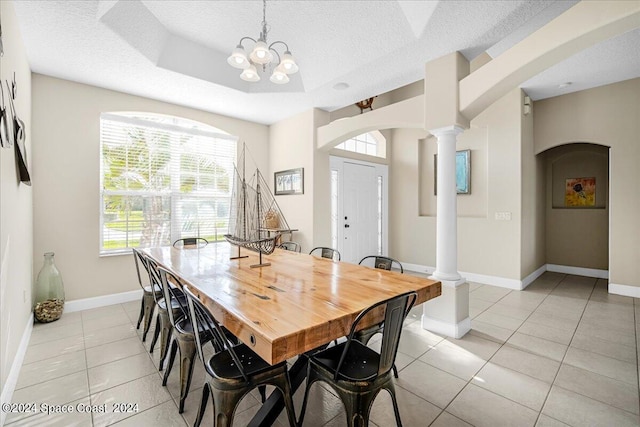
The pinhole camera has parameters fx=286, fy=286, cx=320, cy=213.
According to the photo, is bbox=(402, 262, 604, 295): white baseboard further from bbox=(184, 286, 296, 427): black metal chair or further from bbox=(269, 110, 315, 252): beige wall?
bbox=(184, 286, 296, 427): black metal chair

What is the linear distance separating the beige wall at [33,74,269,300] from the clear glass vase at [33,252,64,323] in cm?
24

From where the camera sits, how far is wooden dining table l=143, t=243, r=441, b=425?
1.17 m

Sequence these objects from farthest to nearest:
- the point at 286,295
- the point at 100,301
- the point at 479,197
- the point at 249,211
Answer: the point at 479,197 → the point at 249,211 → the point at 100,301 → the point at 286,295

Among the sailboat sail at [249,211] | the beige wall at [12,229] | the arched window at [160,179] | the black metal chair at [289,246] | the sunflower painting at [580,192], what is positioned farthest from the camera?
the sunflower painting at [580,192]

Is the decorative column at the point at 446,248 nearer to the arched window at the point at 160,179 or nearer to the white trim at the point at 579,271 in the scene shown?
the arched window at the point at 160,179

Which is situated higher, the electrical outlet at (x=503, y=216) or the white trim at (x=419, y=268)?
the electrical outlet at (x=503, y=216)

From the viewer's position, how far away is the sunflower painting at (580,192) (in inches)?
205

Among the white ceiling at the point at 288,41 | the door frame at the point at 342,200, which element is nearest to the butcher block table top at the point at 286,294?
the white ceiling at the point at 288,41

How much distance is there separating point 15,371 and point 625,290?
6968 mm

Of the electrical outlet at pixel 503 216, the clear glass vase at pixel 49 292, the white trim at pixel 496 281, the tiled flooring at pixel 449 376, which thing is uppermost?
the electrical outlet at pixel 503 216

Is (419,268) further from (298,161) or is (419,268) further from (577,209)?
(298,161)

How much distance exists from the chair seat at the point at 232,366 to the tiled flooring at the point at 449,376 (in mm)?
510

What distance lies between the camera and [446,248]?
3000 millimetres

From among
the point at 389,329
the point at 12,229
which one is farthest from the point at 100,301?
the point at 389,329
